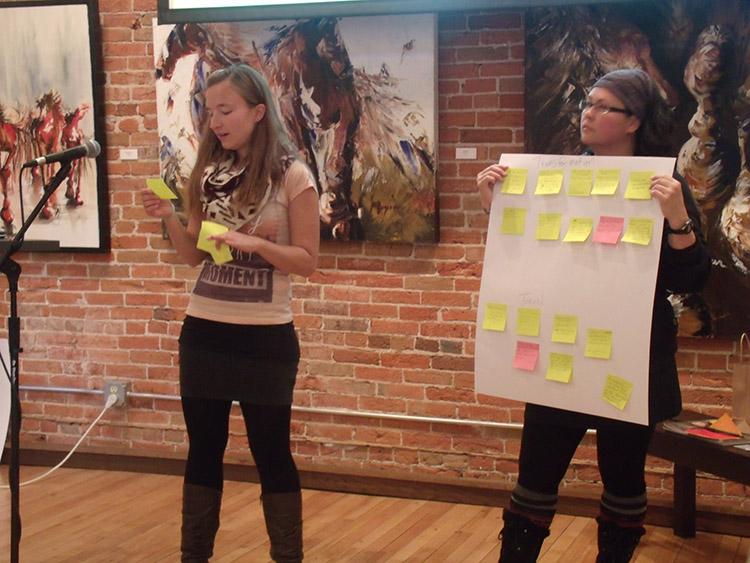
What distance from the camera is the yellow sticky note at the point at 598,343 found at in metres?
2.38

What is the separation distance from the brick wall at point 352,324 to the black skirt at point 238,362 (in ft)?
4.75

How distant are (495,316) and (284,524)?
2.79 feet

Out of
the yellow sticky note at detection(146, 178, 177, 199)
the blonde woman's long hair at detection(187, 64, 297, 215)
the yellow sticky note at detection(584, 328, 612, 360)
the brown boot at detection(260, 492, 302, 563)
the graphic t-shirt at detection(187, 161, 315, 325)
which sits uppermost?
the blonde woman's long hair at detection(187, 64, 297, 215)

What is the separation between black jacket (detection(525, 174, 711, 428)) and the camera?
7.50 feet

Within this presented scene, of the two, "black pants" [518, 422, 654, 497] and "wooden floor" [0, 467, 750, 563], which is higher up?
"black pants" [518, 422, 654, 497]

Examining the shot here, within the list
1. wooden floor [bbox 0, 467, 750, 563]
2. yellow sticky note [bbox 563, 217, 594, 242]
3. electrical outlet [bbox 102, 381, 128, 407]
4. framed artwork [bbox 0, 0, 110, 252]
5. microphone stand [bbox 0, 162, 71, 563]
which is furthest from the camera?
electrical outlet [bbox 102, 381, 128, 407]

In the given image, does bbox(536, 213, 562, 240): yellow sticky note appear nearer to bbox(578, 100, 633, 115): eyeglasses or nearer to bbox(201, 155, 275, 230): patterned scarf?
bbox(578, 100, 633, 115): eyeglasses

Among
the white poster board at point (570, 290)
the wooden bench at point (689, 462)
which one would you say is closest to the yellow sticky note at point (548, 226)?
the white poster board at point (570, 290)

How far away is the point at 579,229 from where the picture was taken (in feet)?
7.88

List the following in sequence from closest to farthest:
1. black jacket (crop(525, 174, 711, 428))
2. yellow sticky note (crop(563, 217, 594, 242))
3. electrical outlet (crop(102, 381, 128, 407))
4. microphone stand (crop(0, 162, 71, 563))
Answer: black jacket (crop(525, 174, 711, 428)), yellow sticky note (crop(563, 217, 594, 242)), microphone stand (crop(0, 162, 71, 563)), electrical outlet (crop(102, 381, 128, 407))

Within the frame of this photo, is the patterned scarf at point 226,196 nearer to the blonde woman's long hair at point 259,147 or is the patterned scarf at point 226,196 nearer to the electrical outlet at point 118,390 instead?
the blonde woman's long hair at point 259,147

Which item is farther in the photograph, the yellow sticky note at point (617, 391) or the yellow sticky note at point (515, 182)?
the yellow sticky note at point (515, 182)

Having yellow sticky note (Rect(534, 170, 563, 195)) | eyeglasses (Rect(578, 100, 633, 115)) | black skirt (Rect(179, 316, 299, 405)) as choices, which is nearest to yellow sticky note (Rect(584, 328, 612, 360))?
yellow sticky note (Rect(534, 170, 563, 195))

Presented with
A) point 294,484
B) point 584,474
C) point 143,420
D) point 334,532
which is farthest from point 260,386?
point 143,420
